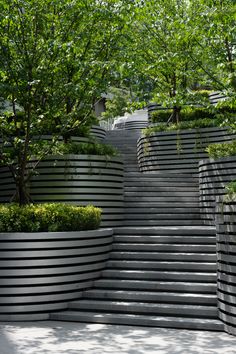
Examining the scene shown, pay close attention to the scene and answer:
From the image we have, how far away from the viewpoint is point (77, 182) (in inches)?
413

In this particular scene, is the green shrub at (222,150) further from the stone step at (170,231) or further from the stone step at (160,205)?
the stone step at (170,231)

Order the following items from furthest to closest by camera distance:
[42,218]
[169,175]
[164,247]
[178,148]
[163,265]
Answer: [178,148], [169,175], [164,247], [163,265], [42,218]

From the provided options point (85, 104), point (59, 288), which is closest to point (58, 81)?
point (85, 104)

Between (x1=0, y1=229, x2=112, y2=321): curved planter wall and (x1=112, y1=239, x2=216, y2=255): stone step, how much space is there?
138 centimetres

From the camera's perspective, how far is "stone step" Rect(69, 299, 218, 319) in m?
7.46

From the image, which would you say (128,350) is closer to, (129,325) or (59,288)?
(129,325)

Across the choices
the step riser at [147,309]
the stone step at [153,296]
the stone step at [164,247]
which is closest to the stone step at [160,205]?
the stone step at [164,247]

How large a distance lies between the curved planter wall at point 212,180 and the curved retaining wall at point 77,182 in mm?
2006

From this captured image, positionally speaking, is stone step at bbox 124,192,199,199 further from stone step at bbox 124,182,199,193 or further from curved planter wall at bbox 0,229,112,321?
curved planter wall at bbox 0,229,112,321

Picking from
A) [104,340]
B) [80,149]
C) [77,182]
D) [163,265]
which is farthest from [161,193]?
[104,340]

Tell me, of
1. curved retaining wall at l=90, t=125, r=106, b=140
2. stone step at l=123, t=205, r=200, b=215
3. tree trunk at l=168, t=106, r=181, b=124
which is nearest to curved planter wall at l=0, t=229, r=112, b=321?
stone step at l=123, t=205, r=200, b=215

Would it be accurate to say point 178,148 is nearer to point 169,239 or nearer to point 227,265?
point 169,239

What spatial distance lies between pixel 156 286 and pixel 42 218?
2.18 metres

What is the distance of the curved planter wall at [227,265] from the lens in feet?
22.4
